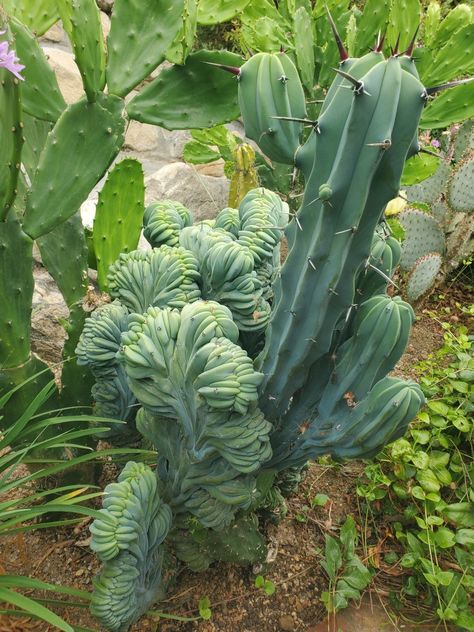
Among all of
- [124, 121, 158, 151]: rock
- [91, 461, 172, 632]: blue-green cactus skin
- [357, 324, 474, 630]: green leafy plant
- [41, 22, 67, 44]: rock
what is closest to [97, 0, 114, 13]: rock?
[41, 22, 67, 44]: rock

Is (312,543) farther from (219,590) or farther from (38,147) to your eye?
(38,147)

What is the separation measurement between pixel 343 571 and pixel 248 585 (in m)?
0.25

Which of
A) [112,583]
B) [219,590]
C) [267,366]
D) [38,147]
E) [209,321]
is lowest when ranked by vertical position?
[219,590]

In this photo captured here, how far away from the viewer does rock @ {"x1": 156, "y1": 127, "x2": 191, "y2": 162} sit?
389 centimetres

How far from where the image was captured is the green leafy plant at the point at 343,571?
1.28 metres

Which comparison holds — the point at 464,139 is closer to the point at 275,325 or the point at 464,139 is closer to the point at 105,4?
the point at 275,325

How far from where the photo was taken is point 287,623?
4.07 feet

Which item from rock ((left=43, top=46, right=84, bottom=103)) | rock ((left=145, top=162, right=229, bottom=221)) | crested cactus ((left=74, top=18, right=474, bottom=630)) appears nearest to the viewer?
crested cactus ((left=74, top=18, right=474, bottom=630))

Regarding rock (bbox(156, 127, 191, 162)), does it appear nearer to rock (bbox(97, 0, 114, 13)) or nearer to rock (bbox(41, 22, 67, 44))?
rock (bbox(41, 22, 67, 44))

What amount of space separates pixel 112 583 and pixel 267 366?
0.48 m

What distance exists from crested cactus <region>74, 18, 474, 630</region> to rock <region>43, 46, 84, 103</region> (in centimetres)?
284

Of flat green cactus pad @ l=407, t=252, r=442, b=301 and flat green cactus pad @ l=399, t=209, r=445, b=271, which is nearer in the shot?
flat green cactus pad @ l=407, t=252, r=442, b=301

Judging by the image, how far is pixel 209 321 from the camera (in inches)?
35.0

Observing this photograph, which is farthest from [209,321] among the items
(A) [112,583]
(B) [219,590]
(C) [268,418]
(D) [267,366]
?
(B) [219,590]
